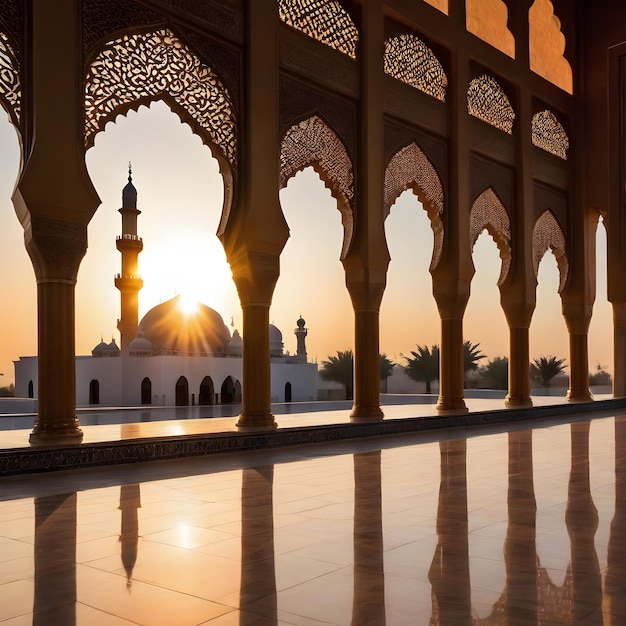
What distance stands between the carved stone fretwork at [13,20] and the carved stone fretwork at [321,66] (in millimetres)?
2545

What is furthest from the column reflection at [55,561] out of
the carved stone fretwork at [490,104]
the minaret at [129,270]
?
the minaret at [129,270]

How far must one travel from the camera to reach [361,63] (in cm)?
782

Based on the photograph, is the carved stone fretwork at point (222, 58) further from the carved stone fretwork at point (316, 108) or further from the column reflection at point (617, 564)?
the column reflection at point (617, 564)

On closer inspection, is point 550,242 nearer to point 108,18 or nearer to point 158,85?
point 158,85

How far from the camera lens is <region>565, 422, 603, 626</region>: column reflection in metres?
1.96

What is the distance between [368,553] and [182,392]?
18.7 meters

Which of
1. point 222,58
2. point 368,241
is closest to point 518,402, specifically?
point 368,241

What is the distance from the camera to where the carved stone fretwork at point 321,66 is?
7.05 metres

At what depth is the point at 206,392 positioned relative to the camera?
838 inches

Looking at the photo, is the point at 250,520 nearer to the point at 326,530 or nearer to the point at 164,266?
the point at 326,530

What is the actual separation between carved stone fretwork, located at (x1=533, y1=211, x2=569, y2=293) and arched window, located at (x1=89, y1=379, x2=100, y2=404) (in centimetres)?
1467

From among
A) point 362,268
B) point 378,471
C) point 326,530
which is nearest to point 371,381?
point 362,268

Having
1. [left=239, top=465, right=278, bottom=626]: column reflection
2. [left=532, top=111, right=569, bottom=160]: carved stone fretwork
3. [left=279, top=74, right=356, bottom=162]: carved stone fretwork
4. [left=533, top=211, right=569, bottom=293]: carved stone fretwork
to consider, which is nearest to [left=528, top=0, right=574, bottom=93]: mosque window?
[left=532, top=111, right=569, bottom=160]: carved stone fretwork

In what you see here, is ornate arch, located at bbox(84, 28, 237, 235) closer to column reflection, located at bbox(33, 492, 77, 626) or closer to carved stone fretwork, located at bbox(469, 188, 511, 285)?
column reflection, located at bbox(33, 492, 77, 626)
